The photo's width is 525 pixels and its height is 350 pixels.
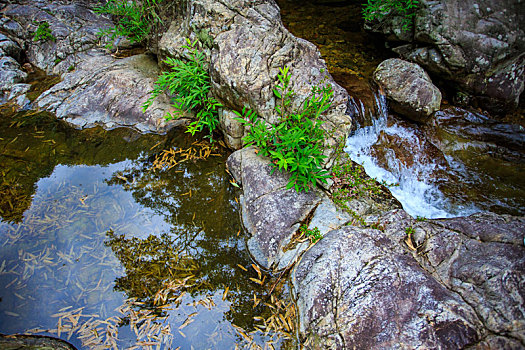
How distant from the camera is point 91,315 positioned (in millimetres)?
3164

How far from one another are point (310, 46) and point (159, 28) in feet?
10.4

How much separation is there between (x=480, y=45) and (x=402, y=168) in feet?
10.2

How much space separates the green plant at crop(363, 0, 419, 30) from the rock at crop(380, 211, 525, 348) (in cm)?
472

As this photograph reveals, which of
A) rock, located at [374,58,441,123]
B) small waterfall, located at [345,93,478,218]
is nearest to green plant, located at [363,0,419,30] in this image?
rock, located at [374,58,441,123]

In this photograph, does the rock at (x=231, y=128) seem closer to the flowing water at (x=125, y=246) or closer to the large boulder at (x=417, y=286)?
the flowing water at (x=125, y=246)

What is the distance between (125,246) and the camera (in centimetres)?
376

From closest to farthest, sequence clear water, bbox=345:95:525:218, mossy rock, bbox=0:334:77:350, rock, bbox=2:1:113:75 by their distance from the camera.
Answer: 1. mossy rock, bbox=0:334:77:350
2. clear water, bbox=345:95:525:218
3. rock, bbox=2:1:113:75

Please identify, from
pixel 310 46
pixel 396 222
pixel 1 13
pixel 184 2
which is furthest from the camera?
pixel 1 13

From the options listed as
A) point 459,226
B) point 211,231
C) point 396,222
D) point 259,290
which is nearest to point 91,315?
point 211,231

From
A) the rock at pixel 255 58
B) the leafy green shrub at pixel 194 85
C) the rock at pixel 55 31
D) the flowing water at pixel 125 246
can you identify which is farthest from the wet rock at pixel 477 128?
the rock at pixel 55 31

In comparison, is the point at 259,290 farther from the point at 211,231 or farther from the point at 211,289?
the point at 211,231

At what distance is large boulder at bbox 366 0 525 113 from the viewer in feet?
18.9

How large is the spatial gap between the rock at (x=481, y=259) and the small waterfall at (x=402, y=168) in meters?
1.30

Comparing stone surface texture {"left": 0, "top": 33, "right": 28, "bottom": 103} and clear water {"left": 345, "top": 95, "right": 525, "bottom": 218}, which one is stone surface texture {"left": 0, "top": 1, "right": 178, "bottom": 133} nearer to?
stone surface texture {"left": 0, "top": 33, "right": 28, "bottom": 103}
